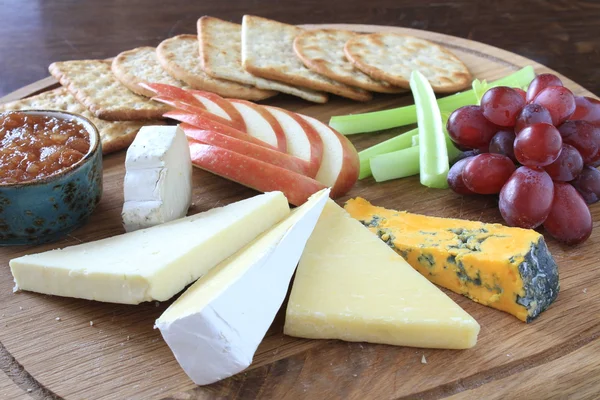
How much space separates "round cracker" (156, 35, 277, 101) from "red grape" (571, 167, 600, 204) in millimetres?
1471

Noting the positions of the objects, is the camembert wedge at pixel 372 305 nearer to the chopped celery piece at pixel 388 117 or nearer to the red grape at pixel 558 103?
the red grape at pixel 558 103

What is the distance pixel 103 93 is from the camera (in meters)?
3.06

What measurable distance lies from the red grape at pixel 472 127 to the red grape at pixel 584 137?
0.84 feet

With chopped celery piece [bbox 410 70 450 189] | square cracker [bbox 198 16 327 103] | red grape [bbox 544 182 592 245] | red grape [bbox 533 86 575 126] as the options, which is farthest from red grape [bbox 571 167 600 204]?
square cracker [bbox 198 16 327 103]

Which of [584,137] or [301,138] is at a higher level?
[584,137]

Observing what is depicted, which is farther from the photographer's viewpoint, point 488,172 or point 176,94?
point 176,94

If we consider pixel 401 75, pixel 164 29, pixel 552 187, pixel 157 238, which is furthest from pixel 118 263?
pixel 164 29

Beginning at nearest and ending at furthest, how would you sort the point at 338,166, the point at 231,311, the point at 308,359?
the point at 231,311, the point at 308,359, the point at 338,166

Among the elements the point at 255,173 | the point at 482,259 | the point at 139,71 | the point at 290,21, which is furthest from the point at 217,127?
the point at 290,21

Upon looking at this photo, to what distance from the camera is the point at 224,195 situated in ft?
8.45

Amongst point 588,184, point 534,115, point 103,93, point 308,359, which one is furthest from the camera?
point 103,93

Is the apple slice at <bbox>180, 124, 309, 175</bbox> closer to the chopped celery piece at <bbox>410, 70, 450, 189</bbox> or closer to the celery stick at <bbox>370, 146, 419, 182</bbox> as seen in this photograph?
the celery stick at <bbox>370, 146, 419, 182</bbox>

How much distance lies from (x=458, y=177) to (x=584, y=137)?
458 millimetres

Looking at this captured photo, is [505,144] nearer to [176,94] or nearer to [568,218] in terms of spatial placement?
[568,218]
